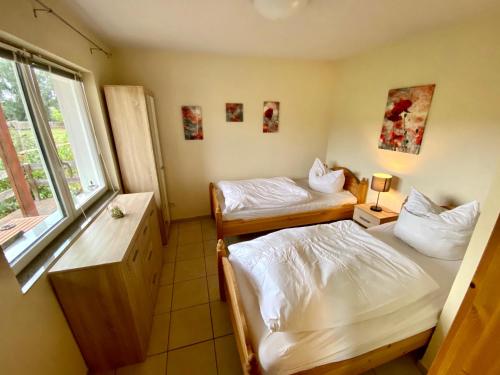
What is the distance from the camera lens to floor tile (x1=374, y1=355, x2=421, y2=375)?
4.53 feet

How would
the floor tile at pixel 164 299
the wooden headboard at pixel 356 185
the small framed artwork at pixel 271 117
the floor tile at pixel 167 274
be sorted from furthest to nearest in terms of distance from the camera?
the small framed artwork at pixel 271 117
the wooden headboard at pixel 356 185
the floor tile at pixel 167 274
the floor tile at pixel 164 299

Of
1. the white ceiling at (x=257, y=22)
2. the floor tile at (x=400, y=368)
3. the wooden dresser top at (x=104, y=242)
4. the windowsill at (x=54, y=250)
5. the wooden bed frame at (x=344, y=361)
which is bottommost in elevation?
the floor tile at (x=400, y=368)

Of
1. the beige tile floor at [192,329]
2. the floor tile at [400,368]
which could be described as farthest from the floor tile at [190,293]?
the floor tile at [400,368]

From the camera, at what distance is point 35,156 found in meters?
1.41

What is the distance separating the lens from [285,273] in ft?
4.03

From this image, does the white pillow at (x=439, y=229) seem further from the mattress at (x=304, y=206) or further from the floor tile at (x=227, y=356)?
the floor tile at (x=227, y=356)

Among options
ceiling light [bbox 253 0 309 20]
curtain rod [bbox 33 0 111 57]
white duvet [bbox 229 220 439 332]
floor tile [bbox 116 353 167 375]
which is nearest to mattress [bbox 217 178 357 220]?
white duvet [bbox 229 220 439 332]

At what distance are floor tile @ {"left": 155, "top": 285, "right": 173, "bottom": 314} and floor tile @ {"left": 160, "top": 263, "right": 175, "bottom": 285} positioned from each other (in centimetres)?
7

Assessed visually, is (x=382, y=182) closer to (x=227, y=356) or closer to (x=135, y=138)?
(x=227, y=356)

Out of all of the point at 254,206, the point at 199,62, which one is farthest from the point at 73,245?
the point at 199,62

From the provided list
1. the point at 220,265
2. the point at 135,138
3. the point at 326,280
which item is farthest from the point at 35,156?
the point at 326,280

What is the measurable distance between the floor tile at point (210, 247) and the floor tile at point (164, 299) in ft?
2.06

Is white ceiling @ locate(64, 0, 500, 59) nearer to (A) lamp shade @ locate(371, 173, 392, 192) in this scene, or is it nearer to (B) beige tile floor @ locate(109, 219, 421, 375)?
Answer: (A) lamp shade @ locate(371, 173, 392, 192)

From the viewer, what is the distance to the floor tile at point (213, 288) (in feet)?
6.40
